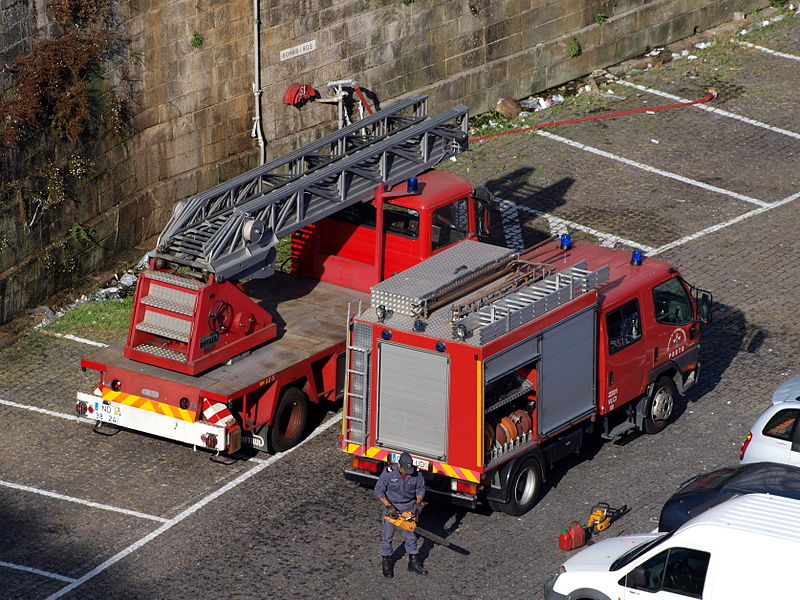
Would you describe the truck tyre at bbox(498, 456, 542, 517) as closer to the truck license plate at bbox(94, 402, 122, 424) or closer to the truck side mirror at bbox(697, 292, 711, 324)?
the truck side mirror at bbox(697, 292, 711, 324)

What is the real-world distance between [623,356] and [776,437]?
2.01 m

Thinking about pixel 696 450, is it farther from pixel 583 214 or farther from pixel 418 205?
Result: pixel 583 214

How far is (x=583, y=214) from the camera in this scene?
23.5 m

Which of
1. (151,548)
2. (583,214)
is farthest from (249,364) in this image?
(583,214)

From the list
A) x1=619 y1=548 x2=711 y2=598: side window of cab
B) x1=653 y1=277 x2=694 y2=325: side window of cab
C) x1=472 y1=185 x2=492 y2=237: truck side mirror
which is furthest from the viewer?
x1=472 y1=185 x2=492 y2=237: truck side mirror

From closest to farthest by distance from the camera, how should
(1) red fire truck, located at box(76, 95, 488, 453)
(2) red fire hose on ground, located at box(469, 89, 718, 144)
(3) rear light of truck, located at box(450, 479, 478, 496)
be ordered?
(3) rear light of truck, located at box(450, 479, 478, 496), (1) red fire truck, located at box(76, 95, 488, 453), (2) red fire hose on ground, located at box(469, 89, 718, 144)

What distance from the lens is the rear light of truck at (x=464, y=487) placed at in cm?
1471

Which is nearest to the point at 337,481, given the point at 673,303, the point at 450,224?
the point at 450,224

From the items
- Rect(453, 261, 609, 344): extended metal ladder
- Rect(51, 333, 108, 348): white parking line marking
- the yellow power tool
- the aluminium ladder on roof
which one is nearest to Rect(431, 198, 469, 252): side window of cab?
the aluminium ladder on roof

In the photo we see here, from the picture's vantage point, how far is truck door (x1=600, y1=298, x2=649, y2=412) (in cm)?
1628

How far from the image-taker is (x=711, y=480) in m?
14.7

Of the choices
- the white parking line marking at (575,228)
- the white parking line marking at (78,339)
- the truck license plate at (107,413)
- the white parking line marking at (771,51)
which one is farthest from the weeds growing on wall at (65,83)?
the white parking line marking at (771,51)

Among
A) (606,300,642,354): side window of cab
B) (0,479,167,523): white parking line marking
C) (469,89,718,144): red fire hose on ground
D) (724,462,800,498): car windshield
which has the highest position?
(606,300,642,354): side window of cab

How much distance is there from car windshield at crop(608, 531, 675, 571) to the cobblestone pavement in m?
1.45
